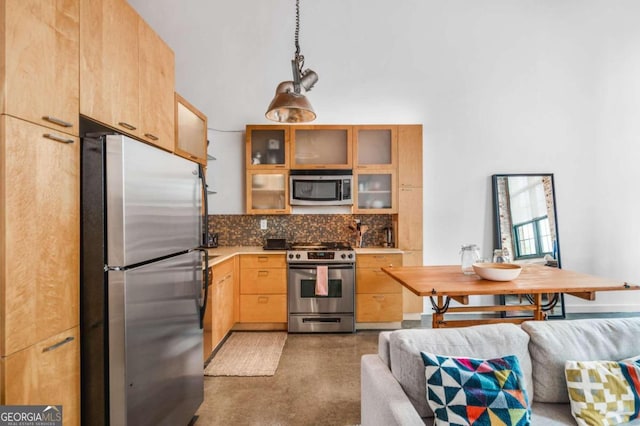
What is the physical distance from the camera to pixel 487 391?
1185 millimetres

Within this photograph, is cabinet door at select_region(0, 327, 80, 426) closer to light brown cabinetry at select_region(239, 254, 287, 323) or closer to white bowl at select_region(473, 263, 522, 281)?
light brown cabinetry at select_region(239, 254, 287, 323)

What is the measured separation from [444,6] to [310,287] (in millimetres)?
4087

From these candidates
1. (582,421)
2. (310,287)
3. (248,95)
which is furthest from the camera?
(248,95)

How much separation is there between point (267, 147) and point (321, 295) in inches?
76.0

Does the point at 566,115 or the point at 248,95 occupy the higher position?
the point at 248,95

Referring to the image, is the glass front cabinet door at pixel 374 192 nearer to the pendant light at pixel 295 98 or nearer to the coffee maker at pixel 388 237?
the coffee maker at pixel 388 237

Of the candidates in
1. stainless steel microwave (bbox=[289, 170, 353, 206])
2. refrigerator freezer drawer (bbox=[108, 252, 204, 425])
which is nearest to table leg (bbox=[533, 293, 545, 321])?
stainless steel microwave (bbox=[289, 170, 353, 206])

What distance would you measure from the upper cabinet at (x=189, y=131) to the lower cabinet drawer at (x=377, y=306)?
93.7 inches

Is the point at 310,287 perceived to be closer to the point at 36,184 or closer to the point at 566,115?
the point at 36,184

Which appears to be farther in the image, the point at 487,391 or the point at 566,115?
the point at 566,115

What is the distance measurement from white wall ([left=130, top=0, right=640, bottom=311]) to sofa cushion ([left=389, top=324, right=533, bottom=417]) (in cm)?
282

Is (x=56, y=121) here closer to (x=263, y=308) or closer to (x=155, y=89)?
(x=155, y=89)

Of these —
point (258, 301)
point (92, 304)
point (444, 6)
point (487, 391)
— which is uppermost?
point (444, 6)

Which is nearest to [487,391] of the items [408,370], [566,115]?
[408,370]
